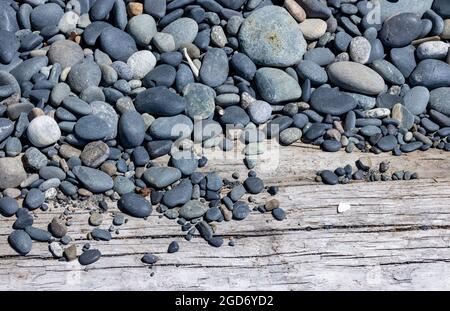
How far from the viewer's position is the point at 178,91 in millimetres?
3117

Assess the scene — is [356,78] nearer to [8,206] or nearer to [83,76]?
[83,76]

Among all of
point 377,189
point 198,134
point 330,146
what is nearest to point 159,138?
point 198,134

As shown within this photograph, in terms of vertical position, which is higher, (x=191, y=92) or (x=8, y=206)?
(x=191, y=92)

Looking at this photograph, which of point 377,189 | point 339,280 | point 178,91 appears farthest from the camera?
point 178,91

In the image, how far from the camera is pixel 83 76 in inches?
120

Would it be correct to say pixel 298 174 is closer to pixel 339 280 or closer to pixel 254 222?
pixel 254 222

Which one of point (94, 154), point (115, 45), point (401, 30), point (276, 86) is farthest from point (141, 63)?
point (401, 30)

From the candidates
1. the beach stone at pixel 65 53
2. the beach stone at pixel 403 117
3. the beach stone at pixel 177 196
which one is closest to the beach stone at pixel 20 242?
the beach stone at pixel 177 196

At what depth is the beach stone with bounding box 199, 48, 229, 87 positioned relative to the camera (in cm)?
312

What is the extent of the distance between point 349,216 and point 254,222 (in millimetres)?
369

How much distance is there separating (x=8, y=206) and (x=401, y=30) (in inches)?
72.2

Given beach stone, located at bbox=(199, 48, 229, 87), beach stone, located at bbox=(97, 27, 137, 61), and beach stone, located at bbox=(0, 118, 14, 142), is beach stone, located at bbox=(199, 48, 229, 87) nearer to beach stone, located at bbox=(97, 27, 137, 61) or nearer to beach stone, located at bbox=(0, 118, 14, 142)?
beach stone, located at bbox=(97, 27, 137, 61)

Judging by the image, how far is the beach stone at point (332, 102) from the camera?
3090 millimetres

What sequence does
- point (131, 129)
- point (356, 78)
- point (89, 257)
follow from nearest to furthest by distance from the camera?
point (89, 257)
point (131, 129)
point (356, 78)
